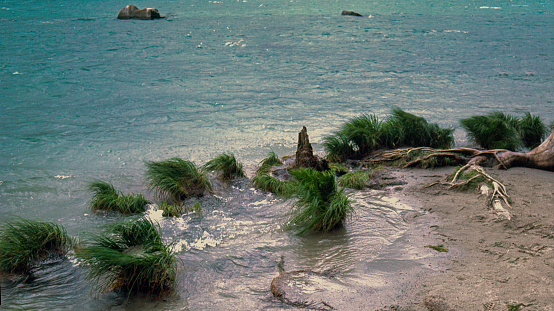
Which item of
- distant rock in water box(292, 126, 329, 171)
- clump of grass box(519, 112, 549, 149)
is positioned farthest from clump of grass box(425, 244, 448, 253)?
clump of grass box(519, 112, 549, 149)

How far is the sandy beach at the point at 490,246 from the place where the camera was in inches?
151

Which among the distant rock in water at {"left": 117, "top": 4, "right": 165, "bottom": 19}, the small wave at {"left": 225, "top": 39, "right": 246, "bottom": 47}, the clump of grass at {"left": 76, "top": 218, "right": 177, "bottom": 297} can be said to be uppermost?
the distant rock in water at {"left": 117, "top": 4, "right": 165, "bottom": 19}

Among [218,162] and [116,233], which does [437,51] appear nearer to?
[218,162]

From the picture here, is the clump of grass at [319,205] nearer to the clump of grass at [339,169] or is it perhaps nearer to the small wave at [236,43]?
the clump of grass at [339,169]

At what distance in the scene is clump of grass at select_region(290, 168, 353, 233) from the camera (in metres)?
5.61

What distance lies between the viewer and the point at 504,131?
8.48 meters

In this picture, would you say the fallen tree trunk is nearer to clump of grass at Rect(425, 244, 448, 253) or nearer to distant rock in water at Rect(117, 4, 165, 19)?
clump of grass at Rect(425, 244, 448, 253)

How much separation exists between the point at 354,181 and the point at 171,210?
9.29 feet

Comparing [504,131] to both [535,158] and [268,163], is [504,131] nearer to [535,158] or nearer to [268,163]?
[535,158]

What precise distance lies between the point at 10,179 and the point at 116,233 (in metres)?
4.66

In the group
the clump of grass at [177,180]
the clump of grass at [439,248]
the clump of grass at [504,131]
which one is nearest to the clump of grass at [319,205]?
the clump of grass at [439,248]

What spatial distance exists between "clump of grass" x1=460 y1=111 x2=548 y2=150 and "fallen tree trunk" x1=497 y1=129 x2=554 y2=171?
109 centimetres

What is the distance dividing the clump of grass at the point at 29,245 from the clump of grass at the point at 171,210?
1.32 metres

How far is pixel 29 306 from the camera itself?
4371mm
